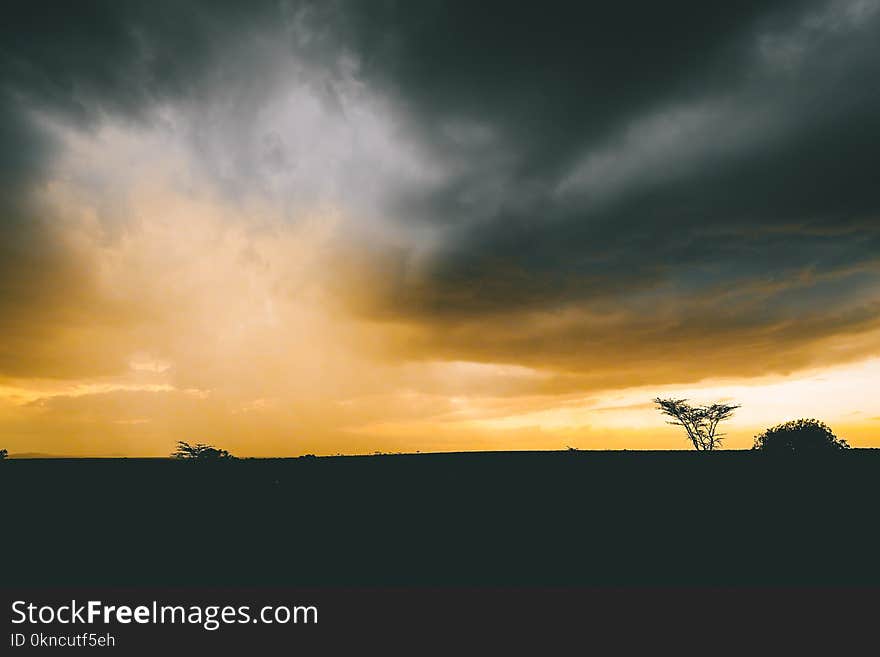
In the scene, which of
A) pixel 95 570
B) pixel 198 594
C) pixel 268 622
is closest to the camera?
pixel 268 622

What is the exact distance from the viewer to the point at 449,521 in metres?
11.6

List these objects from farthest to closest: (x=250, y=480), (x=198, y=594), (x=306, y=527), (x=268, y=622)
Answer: (x=250, y=480) → (x=306, y=527) → (x=198, y=594) → (x=268, y=622)

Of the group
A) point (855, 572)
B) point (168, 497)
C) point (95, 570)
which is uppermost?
point (168, 497)

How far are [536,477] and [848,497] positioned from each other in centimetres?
737

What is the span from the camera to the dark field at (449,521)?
10328 mm

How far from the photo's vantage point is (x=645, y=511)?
38.1 ft

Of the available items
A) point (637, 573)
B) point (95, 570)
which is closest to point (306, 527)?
point (95, 570)

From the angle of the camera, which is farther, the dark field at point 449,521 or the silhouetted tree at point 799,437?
Result: the silhouetted tree at point 799,437

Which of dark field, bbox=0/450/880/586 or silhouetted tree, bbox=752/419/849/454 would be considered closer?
dark field, bbox=0/450/880/586

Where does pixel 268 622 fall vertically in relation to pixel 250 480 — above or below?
below

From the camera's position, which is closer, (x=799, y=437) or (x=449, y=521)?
(x=449, y=521)

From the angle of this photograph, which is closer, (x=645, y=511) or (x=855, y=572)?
(x=855, y=572)

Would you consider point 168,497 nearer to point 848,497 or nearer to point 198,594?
point 198,594

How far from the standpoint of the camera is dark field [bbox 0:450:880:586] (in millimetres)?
10328
